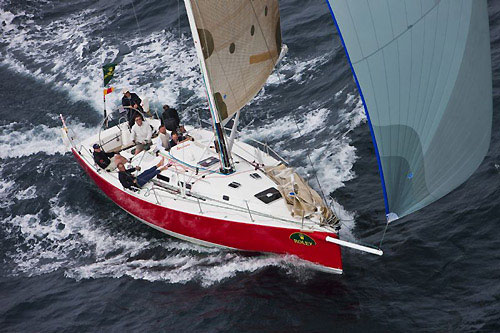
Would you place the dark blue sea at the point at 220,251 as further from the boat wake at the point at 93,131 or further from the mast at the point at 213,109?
the mast at the point at 213,109

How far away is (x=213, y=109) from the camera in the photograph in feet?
55.8

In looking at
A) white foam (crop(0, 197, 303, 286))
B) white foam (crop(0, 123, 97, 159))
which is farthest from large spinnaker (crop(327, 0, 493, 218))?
white foam (crop(0, 123, 97, 159))

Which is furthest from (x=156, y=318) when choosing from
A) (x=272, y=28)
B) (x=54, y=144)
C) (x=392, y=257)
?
(x=54, y=144)

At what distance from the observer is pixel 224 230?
17328 mm

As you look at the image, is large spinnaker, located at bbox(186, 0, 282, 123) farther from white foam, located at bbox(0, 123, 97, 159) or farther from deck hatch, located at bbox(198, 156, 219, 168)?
white foam, located at bbox(0, 123, 97, 159)

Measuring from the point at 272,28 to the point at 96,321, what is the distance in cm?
833

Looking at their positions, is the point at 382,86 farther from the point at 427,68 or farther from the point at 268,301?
the point at 268,301

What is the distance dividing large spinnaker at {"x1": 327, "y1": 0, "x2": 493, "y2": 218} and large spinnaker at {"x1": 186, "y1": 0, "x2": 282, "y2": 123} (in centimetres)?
431

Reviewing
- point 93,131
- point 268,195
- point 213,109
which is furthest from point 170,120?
Answer: point 93,131

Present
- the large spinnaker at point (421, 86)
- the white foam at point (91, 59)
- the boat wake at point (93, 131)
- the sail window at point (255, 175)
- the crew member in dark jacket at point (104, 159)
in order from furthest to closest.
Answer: the white foam at point (91, 59) < the crew member in dark jacket at point (104, 159) < the boat wake at point (93, 131) < the sail window at point (255, 175) < the large spinnaker at point (421, 86)

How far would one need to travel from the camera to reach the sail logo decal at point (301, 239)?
16.1 meters

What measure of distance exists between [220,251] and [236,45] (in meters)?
5.34

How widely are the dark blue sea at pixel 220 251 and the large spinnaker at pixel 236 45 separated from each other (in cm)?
398

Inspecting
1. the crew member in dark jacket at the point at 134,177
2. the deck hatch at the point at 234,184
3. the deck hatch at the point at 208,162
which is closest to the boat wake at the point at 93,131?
the crew member in dark jacket at the point at 134,177
